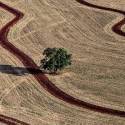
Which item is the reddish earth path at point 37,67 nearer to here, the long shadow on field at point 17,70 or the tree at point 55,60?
the long shadow on field at point 17,70

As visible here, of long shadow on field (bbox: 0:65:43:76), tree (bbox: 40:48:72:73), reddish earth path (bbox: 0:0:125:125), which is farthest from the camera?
long shadow on field (bbox: 0:65:43:76)

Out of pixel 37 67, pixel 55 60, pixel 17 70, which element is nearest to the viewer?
pixel 55 60

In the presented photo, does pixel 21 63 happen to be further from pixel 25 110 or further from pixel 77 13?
pixel 77 13

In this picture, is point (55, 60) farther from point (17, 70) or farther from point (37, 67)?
A: point (17, 70)

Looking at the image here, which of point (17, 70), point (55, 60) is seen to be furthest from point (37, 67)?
point (55, 60)

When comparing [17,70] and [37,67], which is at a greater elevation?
[37,67]

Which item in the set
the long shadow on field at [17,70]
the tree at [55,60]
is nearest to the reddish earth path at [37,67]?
the long shadow on field at [17,70]

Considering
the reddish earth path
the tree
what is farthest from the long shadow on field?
the tree

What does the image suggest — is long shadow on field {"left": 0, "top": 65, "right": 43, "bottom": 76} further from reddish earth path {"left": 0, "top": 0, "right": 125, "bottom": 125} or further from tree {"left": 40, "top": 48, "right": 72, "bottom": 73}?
tree {"left": 40, "top": 48, "right": 72, "bottom": 73}

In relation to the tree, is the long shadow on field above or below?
below
